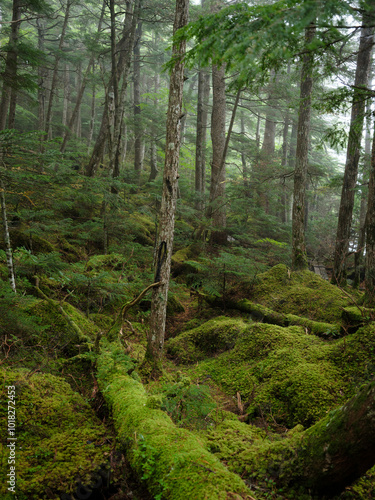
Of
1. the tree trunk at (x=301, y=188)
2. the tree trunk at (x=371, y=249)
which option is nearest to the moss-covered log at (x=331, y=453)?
the tree trunk at (x=371, y=249)

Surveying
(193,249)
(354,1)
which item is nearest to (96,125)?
(193,249)

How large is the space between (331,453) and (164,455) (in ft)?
4.31

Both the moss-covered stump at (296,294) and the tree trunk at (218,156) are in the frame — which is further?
the tree trunk at (218,156)

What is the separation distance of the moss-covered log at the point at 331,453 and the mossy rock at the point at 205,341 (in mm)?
3548

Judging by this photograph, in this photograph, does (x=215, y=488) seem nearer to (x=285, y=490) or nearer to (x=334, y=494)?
(x=285, y=490)

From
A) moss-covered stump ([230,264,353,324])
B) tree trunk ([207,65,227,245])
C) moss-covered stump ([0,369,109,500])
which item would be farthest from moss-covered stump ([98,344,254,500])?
tree trunk ([207,65,227,245])

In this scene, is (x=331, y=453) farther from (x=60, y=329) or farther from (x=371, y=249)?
(x=371, y=249)

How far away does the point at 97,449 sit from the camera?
2898 mm

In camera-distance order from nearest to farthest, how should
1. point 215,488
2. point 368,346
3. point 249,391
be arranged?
point 215,488
point 368,346
point 249,391

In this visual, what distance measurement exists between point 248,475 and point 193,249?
9.82 meters

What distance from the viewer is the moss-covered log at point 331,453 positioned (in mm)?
2023

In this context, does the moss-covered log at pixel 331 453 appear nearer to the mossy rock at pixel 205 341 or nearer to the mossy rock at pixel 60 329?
the mossy rock at pixel 60 329

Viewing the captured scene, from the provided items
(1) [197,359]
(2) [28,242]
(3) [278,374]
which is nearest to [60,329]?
(1) [197,359]

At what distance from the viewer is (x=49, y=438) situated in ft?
9.53
